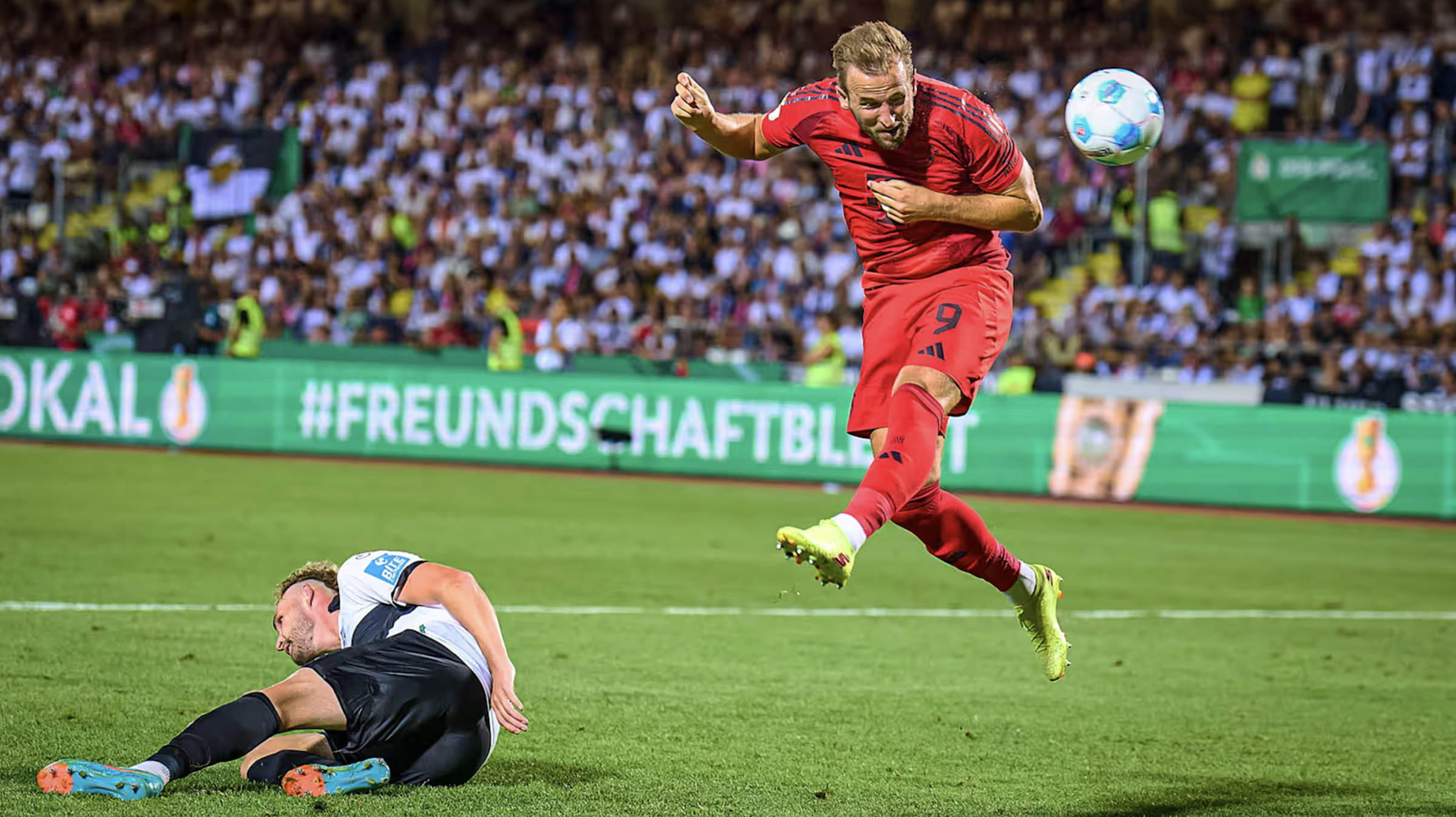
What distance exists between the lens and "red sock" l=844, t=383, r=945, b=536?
554cm

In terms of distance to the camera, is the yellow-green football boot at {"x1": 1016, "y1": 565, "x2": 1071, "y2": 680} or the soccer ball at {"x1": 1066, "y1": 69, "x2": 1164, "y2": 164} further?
the yellow-green football boot at {"x1": 1016, "y1": 565, "x2": 1071, "y2": 680}

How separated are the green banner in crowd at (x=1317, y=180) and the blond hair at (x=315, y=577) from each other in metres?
18.3

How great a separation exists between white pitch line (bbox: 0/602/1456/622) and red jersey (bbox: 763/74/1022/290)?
4.83m

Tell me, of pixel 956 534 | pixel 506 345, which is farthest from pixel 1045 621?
pixel 506 345

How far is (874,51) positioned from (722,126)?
3.27ft

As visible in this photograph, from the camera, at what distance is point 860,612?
1162 centimetres

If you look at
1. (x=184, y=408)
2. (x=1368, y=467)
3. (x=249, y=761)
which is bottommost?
(x=184, y=408)

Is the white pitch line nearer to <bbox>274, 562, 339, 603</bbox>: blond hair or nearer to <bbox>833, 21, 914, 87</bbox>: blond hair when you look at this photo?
<bbox>274, 562, 339, 603</bbox>: blond hair

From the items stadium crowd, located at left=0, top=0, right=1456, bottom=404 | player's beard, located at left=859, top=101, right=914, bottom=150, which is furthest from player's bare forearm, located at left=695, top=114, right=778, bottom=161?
stadium crowd, located at left=0, top=0, right=1456, bottom=404

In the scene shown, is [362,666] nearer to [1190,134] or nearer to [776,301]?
[776,301]

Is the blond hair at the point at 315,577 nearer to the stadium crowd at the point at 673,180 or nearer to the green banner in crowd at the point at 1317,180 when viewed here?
the stadium crowd at the point at 673,180

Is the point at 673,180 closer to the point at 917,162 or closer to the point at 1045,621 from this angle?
the point at 1045,621

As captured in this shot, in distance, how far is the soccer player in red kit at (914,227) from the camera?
596cm

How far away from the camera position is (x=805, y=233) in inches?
983
